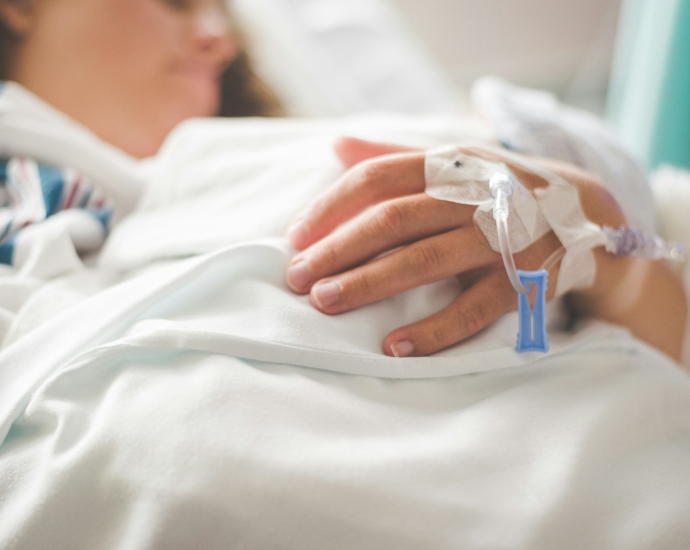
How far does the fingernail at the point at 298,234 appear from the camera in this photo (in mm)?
529

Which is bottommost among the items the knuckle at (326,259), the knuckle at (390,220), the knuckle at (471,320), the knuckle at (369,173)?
the knuckle at (471,320)

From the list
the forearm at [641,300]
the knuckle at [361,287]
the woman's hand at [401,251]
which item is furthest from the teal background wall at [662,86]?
the knuckle at [361,287]

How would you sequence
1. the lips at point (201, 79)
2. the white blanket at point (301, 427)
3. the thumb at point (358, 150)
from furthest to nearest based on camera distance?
1. the lips at point (201, 79)
2. the thumb at point (358, 150)
3. the white blanket at point (301, 427)

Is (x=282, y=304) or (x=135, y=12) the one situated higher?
(x=135, y=12)

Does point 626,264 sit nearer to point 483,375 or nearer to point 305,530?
point 483,375

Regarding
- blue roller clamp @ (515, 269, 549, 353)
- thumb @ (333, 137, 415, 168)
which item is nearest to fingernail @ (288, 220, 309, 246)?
thumb @ (333, 137, 415, 168)

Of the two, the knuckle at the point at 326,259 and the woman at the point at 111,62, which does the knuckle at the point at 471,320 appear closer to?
the knuckle at the point at 326,259

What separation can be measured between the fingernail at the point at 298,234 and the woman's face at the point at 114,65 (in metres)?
0.67

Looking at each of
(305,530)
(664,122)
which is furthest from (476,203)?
(664,122)

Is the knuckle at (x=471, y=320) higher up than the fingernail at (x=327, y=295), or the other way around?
the fingernail at (x=327, y=295)

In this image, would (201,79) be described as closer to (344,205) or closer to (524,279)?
(344,205)

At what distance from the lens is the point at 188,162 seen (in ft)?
2.42

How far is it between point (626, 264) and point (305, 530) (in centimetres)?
45

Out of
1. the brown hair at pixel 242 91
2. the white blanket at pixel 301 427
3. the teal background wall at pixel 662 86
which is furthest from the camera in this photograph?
the brown hair at pixel 242 91
